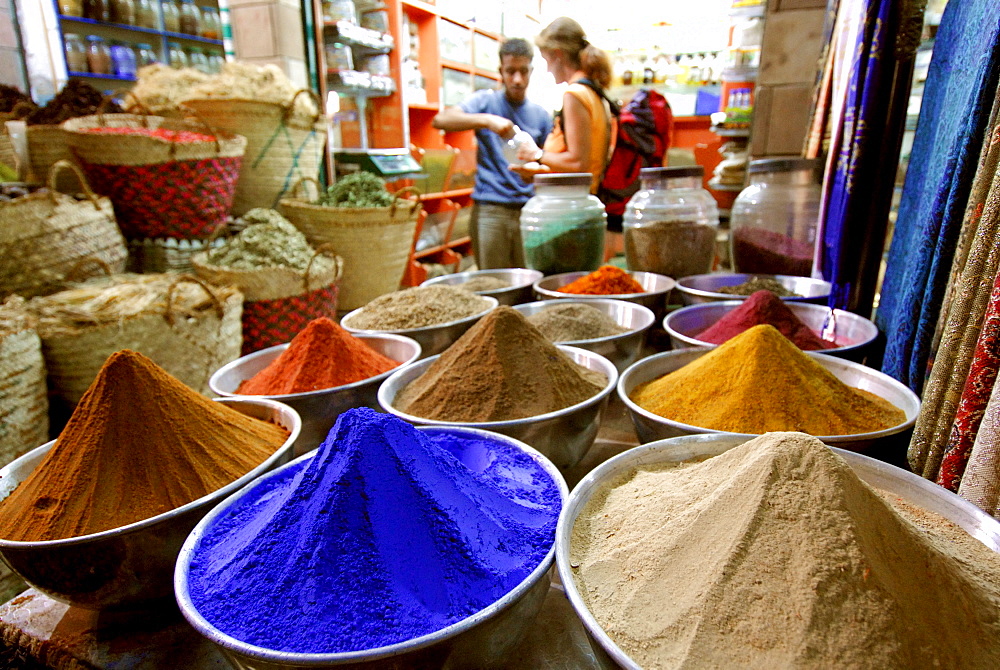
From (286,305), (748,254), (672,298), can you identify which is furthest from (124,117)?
(748,254)

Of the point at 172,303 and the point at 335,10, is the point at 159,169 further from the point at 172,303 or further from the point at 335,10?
the point at 335,10

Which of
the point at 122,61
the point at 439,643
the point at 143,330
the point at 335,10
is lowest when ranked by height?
the point at 143,330

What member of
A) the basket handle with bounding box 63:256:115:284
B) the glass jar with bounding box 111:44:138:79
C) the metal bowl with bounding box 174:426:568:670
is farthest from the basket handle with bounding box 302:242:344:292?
the glass jar with bounding box 111:44:138:79

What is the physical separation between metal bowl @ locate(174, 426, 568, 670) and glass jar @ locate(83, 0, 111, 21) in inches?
154

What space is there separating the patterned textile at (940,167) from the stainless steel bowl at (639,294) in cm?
41

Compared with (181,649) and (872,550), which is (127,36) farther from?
(872,550)

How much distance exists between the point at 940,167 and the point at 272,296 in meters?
1.79

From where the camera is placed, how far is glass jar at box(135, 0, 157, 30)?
11.1 feet

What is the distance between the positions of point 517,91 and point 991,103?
2.24 m

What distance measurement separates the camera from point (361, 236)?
2.37 meters

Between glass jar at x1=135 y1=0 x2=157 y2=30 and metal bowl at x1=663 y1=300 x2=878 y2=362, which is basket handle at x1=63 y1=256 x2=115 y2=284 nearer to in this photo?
metal bowl at x1=663 y1=300 x2=878 y2=362

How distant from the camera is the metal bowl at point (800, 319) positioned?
0.98m

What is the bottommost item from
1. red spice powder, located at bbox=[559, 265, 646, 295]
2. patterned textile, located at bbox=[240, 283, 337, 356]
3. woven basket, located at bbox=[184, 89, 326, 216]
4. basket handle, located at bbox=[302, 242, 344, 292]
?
patterned textile, located at bbox=[240, 283, 337, 356]

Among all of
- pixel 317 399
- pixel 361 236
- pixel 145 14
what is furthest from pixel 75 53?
pixel 317 399
